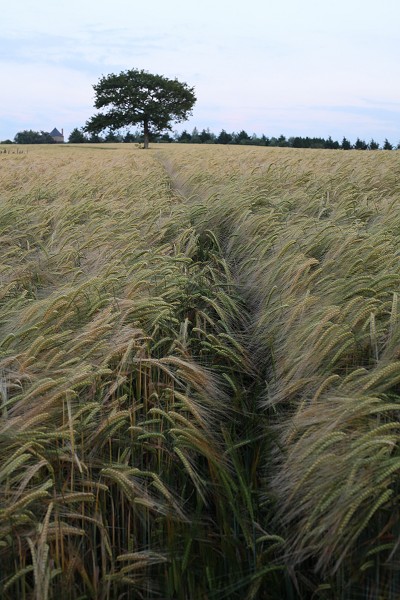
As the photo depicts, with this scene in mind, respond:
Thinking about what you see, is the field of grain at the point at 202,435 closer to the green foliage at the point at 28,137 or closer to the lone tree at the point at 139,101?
the lone tree at the point at 139,101

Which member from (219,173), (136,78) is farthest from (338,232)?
(136,78)

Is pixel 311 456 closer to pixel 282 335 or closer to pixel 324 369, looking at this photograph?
pixel 324 369

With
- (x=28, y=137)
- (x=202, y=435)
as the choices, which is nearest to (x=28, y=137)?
(x=28, y=137)

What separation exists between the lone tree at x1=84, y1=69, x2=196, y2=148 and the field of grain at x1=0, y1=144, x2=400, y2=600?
4089 cm

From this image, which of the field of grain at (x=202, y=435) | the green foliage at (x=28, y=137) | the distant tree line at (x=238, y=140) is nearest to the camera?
the field of grain at (x=202, y=435)

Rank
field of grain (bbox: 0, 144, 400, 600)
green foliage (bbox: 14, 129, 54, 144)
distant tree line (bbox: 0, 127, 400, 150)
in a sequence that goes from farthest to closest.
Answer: green foliage (bbox: 14, 129, 54, 144)
distant tree line (bbox: 0, 127, 400, 150)
field of grain (bbox: 0, 144, 400, 600)

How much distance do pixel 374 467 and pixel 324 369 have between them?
646 mm

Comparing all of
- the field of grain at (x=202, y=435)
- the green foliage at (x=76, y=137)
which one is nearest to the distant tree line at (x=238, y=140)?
the green foliage at (x=76, y=137)

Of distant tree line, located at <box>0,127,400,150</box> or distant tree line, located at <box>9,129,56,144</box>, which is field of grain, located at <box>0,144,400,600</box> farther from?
distant tree line, located at <box>9,129,56,144</box>

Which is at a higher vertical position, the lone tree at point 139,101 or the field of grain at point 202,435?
the lone tree at point 139,101

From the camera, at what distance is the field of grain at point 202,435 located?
1667 mm

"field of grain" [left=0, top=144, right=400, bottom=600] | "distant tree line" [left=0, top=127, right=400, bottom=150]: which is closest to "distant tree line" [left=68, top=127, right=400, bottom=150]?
"distant tree line" [left=0, top=127, right=400, bottom=150]

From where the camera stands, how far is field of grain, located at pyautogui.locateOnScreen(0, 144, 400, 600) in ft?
5.47

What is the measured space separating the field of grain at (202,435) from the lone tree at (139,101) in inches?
1610
